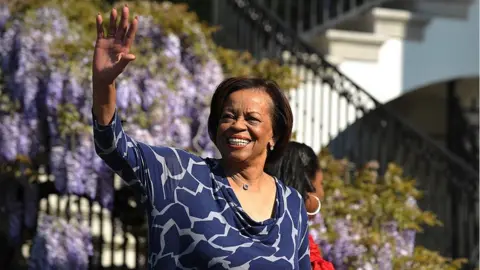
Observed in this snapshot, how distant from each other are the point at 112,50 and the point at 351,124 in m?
6.27

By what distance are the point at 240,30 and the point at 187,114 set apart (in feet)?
8.63

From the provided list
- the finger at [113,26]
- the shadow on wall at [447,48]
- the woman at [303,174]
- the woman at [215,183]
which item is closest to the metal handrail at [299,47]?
the shadow on wall at [447,48]

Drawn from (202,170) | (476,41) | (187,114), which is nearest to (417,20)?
(476,41)

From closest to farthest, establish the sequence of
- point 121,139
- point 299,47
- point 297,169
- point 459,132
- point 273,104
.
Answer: point 121,139, point 273,104, point 297,169, point 299,47, point 459,132

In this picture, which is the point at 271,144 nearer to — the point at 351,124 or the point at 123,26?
the point at 123,26

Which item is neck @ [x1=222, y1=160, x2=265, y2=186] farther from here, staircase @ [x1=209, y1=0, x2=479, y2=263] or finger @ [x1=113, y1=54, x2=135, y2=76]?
staircase @ [x1=209, y1=0, x2=479, y2=263]

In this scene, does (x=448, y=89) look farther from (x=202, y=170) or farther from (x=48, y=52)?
(x=202, y=170)

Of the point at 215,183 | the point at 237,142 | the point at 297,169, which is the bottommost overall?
the point at 297,169

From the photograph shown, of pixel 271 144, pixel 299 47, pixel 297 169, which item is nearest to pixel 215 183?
pixel 271 144

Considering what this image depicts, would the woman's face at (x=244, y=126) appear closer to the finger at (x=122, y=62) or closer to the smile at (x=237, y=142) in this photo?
the smile at (x=237, y=142)

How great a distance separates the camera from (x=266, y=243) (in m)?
3.27

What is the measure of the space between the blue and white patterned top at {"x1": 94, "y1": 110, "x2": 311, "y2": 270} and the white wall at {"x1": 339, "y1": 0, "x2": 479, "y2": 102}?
663 centimetres

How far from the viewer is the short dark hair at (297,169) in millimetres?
4193

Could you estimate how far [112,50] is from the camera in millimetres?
3096
